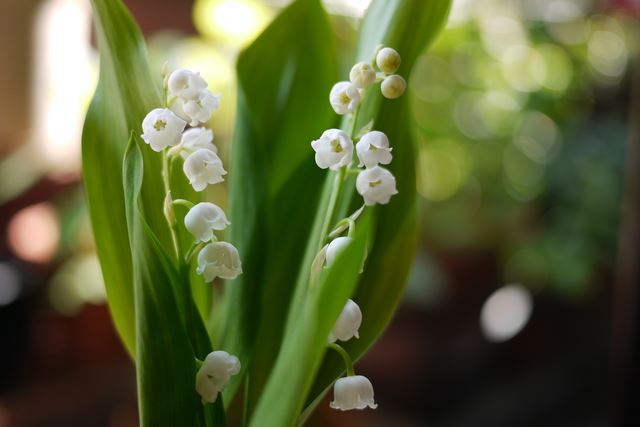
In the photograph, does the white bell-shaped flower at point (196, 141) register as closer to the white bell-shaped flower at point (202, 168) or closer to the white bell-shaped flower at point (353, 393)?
the white bell-shaped flower at point (202, 168)

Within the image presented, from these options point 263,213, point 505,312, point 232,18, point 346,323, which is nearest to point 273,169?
point 263,213

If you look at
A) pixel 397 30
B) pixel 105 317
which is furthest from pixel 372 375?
pixel 397 30

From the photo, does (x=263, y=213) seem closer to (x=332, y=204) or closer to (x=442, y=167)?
(x=332, y=204)

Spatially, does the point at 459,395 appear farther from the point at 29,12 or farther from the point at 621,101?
the point at 29,12

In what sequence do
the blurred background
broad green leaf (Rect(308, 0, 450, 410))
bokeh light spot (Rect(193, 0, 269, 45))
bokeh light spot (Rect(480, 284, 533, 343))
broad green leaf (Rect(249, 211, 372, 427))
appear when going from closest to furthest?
broad green leaf (Rect(249, 211, 372, 427)) < broad green leaf (Rect(308, 0, 450, 410)) < bokeh light spot (Rect(193, 0, 269, 45)) < the blurred background < bokeh light spot (Rect(480, 284, 533, 343))

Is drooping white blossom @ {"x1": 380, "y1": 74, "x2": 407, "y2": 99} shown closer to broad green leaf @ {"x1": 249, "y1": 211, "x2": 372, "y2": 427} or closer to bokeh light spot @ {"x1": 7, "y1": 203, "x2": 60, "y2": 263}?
Answer: broad green leaf @ {"x1": 249, "y1": 211, "x2": 372, "y2": 427}

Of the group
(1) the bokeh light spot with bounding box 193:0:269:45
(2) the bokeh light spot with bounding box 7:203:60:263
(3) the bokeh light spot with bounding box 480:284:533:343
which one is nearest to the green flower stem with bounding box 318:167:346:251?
(1) the bokeh light spot with bounding box 193:0:269:45

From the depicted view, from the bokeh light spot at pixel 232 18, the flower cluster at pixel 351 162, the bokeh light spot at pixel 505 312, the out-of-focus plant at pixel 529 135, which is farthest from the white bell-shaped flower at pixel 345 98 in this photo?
the bokeh light spot at pixel 505 312
